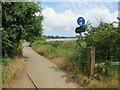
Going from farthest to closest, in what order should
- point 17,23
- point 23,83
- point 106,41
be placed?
point 17,23 → point 106,41 → point 23,83

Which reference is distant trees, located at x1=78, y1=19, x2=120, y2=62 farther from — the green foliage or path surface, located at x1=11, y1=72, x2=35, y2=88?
path surface, located at x1=11, y1=72, x2=35, y2=88

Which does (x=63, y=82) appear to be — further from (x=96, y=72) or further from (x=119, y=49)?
(x=119, y=49)

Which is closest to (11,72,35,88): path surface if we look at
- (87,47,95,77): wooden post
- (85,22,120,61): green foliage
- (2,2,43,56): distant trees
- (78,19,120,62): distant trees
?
(87,47,95,77): wooden post

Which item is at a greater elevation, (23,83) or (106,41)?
(106,41)

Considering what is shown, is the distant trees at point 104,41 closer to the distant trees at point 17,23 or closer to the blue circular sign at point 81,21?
the blue circular sign at point 81,21

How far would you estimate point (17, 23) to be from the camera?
18.5m

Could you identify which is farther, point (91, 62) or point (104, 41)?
point (104, 41)

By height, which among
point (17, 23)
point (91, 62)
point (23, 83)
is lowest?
point (23, 83)

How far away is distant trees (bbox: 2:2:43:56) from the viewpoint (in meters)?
15.5

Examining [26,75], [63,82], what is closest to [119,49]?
[63,82]

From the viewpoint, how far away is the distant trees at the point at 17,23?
1550cm

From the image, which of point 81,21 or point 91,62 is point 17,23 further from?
point 91,62

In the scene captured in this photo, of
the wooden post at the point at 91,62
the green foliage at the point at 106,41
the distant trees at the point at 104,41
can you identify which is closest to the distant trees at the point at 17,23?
the distant trees at the point at 104,41

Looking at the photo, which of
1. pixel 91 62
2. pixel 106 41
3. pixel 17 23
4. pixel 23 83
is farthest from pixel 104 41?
pixel 17 23
